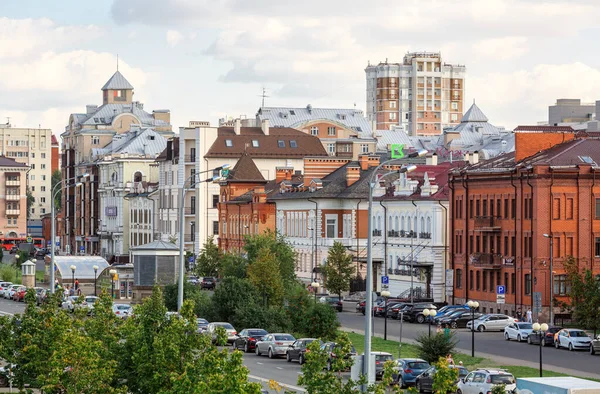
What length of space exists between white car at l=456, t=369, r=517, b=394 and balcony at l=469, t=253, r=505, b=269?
4302 cm

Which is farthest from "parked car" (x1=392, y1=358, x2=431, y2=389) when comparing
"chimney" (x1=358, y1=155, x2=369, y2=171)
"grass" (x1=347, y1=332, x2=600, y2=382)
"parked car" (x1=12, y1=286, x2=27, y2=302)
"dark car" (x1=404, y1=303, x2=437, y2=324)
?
"chimney" (x1=358, y1=155, x2=369, y2=171)

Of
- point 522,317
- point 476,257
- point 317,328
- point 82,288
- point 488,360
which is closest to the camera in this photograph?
point 488,360

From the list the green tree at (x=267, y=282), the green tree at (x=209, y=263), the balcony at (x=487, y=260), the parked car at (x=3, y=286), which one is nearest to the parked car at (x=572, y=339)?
the green tree at (x=267, y=282)

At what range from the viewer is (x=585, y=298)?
268ft

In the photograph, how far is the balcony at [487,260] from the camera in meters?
97.6

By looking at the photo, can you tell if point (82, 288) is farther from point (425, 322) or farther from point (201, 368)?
point (201, 368)

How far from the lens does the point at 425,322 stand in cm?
9344

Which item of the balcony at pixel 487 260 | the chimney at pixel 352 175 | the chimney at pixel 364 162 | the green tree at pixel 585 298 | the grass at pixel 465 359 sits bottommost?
the grass at pixel 465 359

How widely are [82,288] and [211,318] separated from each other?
144ft

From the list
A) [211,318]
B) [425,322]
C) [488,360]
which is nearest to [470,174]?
[425,322]

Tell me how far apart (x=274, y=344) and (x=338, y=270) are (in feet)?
150

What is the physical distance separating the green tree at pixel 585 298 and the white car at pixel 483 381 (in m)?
27.0

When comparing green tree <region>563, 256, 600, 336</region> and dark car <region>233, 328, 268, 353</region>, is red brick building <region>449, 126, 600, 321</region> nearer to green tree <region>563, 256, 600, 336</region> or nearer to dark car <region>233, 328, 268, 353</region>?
green tree <region>563, 256, 600, 336</region>

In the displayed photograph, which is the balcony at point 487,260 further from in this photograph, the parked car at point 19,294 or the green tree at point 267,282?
the parked car at point 19,294
